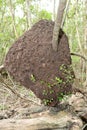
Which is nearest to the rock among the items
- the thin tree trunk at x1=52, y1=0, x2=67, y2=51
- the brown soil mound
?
the brown soil mound

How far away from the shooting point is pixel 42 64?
3.64 m

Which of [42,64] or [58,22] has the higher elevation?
[58,22]

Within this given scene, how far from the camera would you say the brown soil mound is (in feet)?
12.0

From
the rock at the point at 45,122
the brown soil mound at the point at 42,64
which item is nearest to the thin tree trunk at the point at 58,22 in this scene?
the brown soil mound at the point at 42,64

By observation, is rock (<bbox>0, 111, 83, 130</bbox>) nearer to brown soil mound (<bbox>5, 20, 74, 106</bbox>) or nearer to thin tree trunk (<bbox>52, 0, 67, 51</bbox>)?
brown soil mound (<bbox>5, 20, 74, 106</bbox>)

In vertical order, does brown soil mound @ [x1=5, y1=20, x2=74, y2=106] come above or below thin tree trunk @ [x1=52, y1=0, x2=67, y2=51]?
below

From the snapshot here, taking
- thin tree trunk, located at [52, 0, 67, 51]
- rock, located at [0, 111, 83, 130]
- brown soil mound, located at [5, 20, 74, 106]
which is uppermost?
thin tree trunk, located at [52, 0, 67, 51]

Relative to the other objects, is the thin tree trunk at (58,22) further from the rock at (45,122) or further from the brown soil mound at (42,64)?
the rock at (45,122)

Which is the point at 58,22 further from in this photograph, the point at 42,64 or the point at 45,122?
the point at 45,122

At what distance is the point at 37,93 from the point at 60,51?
2.15 ft

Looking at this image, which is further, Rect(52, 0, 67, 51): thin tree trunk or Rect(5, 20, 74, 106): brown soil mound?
Rect(5, 20, 74, 106): brown soil mound

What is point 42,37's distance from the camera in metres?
3.76

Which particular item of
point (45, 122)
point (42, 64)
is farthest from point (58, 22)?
point (45, 122)

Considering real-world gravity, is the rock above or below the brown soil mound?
Answer: below
